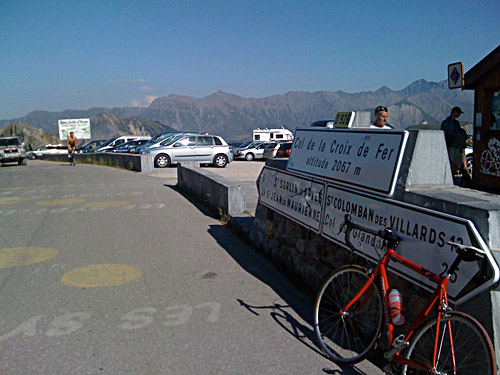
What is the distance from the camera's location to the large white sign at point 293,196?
5309 mm

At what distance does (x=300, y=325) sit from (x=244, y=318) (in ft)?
1.85

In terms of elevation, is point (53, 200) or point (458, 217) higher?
point (458, 217)

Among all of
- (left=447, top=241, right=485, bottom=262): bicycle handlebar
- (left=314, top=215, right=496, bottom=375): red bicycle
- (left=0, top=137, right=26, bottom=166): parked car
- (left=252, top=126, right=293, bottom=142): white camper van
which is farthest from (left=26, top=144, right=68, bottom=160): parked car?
(left=447, top=241, right=485, bottom=262): bicycle handlebar

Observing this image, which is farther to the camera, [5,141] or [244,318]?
[5,141]

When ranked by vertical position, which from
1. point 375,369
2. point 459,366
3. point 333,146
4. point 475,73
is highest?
point 475,73

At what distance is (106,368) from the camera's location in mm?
3840

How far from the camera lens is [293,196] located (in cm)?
595

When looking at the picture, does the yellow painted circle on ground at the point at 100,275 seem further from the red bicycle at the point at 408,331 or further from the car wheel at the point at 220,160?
the car wheel at the point at 220,160

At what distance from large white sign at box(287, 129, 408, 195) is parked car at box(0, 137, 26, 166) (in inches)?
1075

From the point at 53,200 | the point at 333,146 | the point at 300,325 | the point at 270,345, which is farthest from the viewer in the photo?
the point at 53,200

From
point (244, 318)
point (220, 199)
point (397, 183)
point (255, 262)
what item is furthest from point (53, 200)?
point (397, 183)

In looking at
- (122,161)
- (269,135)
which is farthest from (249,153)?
(269,135)

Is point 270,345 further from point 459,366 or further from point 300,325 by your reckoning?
point 459,366

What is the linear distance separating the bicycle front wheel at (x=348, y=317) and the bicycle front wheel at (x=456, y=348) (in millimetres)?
534
